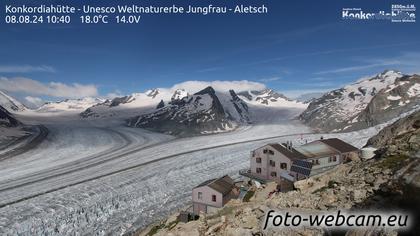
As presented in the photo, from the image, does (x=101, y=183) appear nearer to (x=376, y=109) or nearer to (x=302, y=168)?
(x=302, y=168)

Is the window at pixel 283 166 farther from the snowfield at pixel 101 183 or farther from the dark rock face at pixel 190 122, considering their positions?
the dark rock face at pixel 190 122

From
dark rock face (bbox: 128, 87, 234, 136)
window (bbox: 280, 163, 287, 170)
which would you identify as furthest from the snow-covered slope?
window (bbox: 280, 163, 287, 170)

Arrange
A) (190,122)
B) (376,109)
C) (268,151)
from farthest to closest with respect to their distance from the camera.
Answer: (190,122), (376,109), (268,151)

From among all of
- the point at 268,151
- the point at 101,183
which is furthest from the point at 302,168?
the point at 101,183

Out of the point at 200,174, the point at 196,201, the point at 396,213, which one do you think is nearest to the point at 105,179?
the point at 200,174

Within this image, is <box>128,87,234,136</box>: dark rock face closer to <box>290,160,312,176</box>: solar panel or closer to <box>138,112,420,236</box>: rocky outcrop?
<box>290,160,312,176</box>: solar panel

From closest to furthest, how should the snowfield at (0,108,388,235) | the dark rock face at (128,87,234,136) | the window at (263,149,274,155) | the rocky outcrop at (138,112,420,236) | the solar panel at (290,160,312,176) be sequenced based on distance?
1. the rocky outcrop at (138,112,420,236)
2. the solar panel at (290,160,312,176)
3. the snowfield at (0,108,388,235)
4. the window at (263,149,274,155)
5. the dark rock face at (128,87,234,136)

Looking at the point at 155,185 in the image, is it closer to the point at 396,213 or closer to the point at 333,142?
the point at 333,142

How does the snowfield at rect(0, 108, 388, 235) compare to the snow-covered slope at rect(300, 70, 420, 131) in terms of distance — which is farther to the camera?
the snow-covered slope at rect(300, 70, 420, 131)
